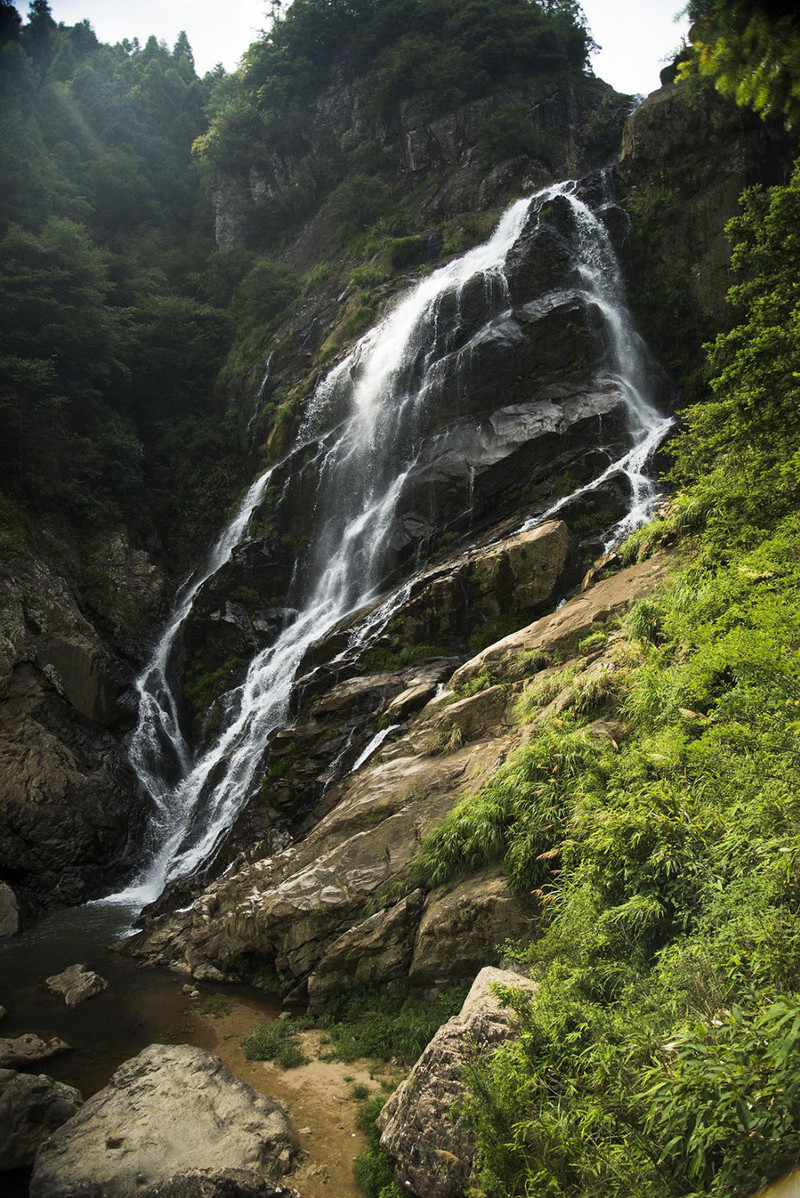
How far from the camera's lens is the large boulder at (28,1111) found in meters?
6.27

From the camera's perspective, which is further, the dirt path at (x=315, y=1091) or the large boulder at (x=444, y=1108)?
the dirt path at (x=315, y=1091)

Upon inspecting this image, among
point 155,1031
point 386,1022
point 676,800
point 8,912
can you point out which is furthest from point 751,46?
point 8,912

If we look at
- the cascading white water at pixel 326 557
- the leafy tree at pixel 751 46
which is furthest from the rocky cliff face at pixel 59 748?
the leafy tree at pixel 751 46

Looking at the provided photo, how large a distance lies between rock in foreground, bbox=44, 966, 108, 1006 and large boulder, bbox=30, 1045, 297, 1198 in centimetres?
368

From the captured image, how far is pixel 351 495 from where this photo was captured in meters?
21.8

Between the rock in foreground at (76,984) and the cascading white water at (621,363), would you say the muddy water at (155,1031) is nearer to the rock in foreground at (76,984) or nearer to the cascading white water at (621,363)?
the rock in foreground at (76,984)

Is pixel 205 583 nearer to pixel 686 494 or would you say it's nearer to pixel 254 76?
pixel 686 494

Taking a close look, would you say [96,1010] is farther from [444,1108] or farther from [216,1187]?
[444,1108]

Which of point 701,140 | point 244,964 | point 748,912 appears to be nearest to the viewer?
point 748,912

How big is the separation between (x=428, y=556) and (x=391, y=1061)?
13.0 m

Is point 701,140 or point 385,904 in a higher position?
point 701,140

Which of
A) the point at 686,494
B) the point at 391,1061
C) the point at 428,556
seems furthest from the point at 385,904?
the point at 428,556

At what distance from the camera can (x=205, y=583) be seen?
73.6ft

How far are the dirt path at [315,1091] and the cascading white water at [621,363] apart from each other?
1116cm
